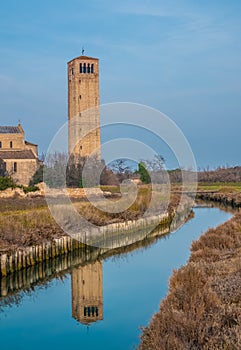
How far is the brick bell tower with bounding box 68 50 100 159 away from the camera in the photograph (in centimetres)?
6919

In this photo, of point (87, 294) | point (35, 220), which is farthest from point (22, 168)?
point (87, 294)

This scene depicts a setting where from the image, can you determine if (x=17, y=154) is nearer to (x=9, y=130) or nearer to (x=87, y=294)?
(x=9, y=130)

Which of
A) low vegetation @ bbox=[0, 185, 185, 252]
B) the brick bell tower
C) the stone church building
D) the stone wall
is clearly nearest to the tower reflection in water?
low vegetation @ bbox=[0, 185, 185, 252]

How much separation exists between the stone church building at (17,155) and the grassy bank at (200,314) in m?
46.4

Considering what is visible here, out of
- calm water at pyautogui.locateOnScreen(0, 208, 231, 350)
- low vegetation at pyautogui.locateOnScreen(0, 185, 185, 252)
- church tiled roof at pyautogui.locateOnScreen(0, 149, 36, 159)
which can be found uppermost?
church tiled roof at pyautogui.locateOnScreen(0, 149, 36, 159)

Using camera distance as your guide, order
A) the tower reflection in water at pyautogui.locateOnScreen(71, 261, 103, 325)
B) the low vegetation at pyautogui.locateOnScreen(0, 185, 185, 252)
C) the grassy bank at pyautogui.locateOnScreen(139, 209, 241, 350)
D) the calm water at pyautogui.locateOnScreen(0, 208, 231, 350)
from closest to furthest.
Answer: the grassy bank at pyautogui.locateOnScreen(139, 209, 241, 350) < the calm water at pyautogui.locateOnScreen(0, 208, 231, 350) < the tower reflection in water at pyautogui.locateOnScreen(71, 261, 103, 325) < the low vegetation at pyautogui.locateOnScreen(0, 185, 185, 252)

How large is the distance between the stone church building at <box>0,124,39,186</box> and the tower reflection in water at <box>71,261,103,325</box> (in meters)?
Result: 37.5

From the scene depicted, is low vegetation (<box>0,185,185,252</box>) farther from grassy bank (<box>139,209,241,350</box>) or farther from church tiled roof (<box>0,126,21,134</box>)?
church tiled roof (<box>0,126,21,134</box>)

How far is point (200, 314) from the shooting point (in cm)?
932

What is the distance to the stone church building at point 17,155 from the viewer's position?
193 ft

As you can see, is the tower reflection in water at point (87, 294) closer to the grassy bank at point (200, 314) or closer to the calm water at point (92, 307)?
the calm water at point (92, 307)

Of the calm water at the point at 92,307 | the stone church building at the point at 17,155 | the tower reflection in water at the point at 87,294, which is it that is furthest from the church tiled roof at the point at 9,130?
the tower reflection in water at the point at 87,294

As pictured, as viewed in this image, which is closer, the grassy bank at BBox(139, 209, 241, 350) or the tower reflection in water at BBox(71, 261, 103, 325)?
the grassy bank at BBox(139, 209, 241, 350)

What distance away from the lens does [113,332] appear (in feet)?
43.5
